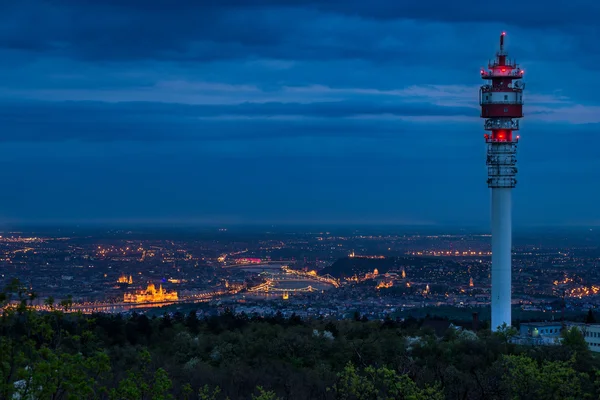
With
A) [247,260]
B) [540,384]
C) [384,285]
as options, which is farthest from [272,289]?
[540,384]

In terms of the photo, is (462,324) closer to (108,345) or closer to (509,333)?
(509,333)

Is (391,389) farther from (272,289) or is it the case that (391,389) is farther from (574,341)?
(272,289)

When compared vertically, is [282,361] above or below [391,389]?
below

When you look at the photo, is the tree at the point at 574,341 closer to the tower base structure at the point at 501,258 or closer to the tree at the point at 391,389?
the tower base structure at the point at 501,258

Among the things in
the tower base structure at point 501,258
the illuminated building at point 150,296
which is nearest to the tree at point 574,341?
the tower base structure at point 501,258

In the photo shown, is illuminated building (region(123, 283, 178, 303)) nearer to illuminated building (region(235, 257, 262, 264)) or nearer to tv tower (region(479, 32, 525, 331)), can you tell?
illuminated building (region(235, 257, 262, 264))

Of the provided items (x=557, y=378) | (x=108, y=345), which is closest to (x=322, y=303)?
(x=108, y=345)
